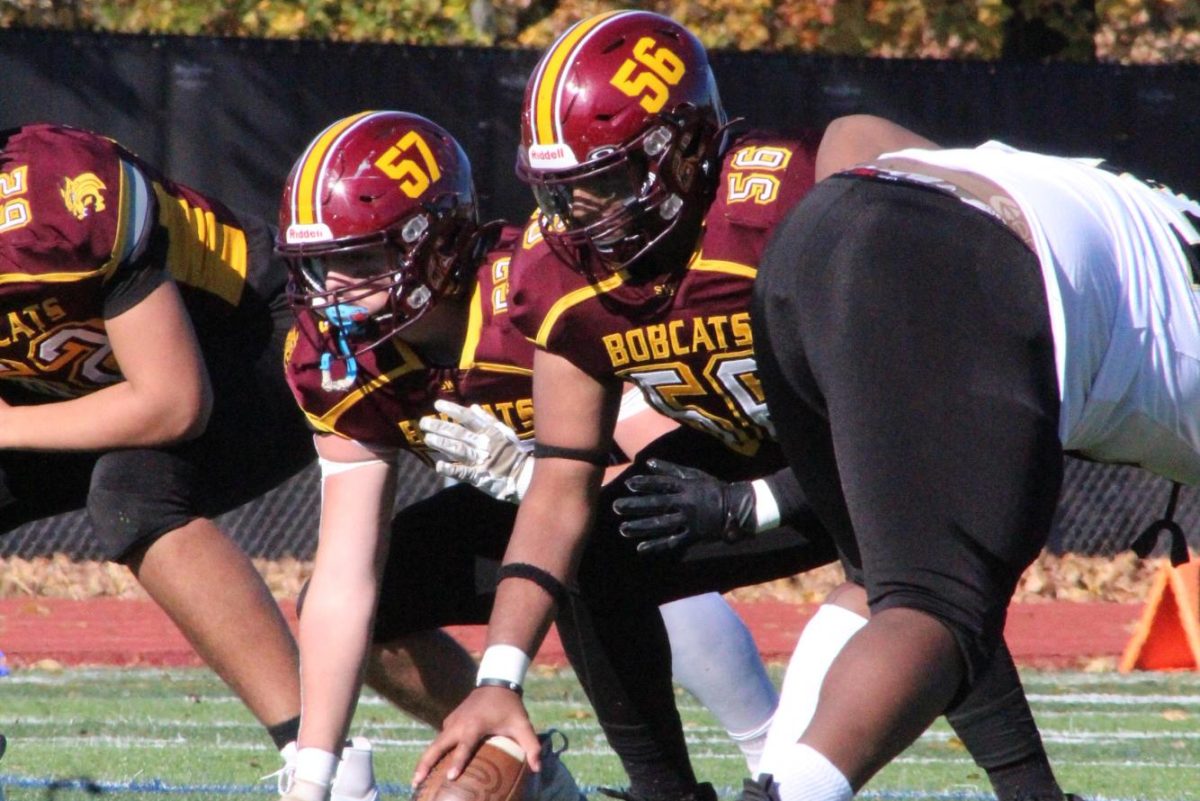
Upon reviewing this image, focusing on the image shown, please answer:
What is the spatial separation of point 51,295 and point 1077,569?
6335 mm

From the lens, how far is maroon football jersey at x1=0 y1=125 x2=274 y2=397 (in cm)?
341

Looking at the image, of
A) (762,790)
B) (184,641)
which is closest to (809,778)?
(762,790)

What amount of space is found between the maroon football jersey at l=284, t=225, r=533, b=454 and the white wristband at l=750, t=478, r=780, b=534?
0.53m

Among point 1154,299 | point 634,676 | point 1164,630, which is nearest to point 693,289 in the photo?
point 634,676

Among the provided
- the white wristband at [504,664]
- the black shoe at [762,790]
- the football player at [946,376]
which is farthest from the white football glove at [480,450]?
the black shoe at [762,790]

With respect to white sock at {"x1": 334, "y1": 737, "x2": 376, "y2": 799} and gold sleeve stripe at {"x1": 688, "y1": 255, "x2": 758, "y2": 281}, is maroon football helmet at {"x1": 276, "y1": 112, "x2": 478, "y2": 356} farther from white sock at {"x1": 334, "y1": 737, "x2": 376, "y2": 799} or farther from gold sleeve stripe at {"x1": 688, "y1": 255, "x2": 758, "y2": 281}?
white sock at {"x1": 334, "y1": 737, "x2": 376, "y2": 799}

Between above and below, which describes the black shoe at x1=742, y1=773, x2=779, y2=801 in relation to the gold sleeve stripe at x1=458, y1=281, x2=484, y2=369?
above

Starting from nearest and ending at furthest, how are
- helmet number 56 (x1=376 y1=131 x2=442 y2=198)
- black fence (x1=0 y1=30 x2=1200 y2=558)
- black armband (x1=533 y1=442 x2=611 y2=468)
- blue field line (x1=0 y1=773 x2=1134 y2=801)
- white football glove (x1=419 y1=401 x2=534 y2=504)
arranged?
black armband (x1=533 y1=442 x2=611 y2=468), white football glove (x1=419 y1=401 x2=534 y2=504), helmet number 56 (x1=376 y1=131 x2=442 y2=198), blue field line (x1=0 y1=773 x2=1134 y2=801), black fence (x1=0 y1=30 x2=1200 y2=558)

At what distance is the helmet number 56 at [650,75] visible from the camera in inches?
121

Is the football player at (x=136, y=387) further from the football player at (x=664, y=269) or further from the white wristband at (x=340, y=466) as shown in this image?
the football player at (x=664, y=269)

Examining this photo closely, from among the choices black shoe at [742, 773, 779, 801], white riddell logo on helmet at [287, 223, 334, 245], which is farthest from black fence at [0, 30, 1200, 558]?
black shoe at [742, 773, 779, 801]

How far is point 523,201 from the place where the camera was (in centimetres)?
832

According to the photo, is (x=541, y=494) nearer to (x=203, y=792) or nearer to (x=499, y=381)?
(x=499, y=381)

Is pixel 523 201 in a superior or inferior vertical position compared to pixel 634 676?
inferior
